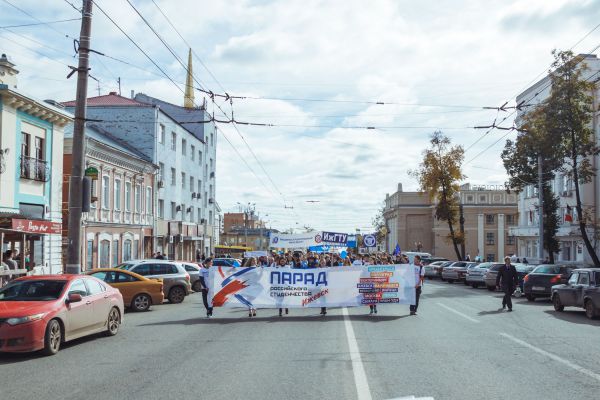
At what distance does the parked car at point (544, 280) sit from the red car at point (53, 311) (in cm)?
1659

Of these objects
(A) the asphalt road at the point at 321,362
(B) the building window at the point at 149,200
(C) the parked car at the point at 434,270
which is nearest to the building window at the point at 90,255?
(B) the building window at the point at 149,200

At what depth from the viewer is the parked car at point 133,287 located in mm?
19422

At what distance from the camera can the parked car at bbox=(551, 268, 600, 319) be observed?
687 inches

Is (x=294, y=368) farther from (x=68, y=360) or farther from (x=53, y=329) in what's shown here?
(x=53, y=329)

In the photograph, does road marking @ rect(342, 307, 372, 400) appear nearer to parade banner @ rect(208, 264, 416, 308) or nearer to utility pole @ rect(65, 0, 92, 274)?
parade banner @ rect(208, 264, 416, 308)

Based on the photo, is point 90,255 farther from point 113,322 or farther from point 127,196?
point 113,322

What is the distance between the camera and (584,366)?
9523 mm

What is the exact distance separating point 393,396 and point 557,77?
98.5 ft

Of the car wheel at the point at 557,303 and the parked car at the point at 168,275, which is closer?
the car wheel at the point at 557,303

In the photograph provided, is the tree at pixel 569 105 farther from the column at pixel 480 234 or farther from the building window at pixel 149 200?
the column at pixel 480 234

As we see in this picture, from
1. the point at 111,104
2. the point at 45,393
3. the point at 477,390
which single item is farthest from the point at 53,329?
the point at 111,104

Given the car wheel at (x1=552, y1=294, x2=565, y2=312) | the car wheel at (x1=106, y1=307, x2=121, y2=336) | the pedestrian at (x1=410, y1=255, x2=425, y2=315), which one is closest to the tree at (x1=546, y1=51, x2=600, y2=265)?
the car wheel at (x1=552, y1=294, x2=565, y2=312)

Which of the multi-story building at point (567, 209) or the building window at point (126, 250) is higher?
the multi-story building at point (567, 209)

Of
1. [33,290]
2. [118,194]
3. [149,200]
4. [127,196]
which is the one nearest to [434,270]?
[149,200]
